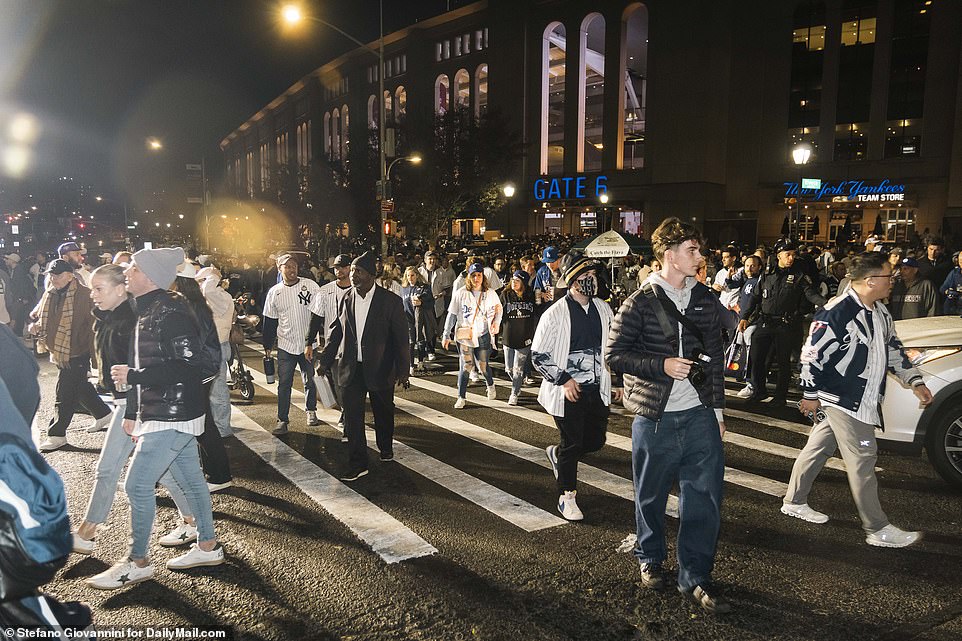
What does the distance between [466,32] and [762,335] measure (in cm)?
5466

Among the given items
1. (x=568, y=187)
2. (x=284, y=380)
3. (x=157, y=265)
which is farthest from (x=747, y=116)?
(x=157, y=265)

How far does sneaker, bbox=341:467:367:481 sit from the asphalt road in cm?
10

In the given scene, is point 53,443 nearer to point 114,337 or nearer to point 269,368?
point 269,368

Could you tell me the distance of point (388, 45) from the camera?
65812 millimetres

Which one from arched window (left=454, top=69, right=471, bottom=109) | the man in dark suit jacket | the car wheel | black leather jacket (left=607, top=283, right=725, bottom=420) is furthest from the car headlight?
arched window (left=454, top=69, right=471, bottom=109)

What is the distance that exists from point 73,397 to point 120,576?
4.09 meters

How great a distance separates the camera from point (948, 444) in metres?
5.68

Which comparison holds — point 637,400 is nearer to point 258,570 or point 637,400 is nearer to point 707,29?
point 258,570

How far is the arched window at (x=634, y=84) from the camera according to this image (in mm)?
44219

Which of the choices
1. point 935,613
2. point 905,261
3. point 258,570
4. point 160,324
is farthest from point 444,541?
point 905,261

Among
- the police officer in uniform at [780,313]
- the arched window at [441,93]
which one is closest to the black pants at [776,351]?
the police officer in uniform at [780,313]

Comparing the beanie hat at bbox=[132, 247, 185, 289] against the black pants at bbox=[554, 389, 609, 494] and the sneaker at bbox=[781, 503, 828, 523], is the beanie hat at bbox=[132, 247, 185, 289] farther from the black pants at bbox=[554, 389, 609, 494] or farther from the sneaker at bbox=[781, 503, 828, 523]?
the sneaker at bbox=[781, 503, 828, 523]

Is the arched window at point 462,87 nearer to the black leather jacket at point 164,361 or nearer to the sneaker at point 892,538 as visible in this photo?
the black leather jacket at point 164,361

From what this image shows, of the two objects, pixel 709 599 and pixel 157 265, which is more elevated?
pixel 157 265
